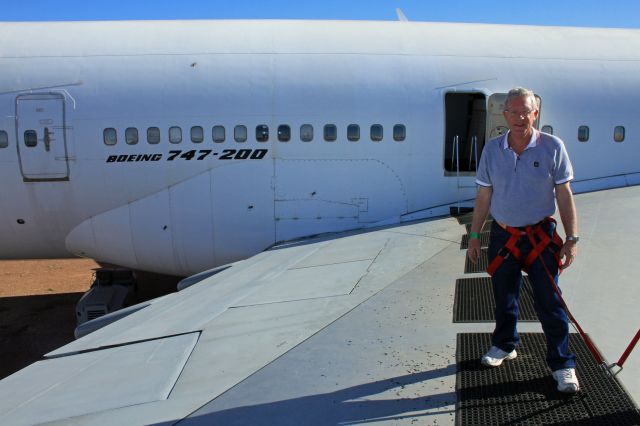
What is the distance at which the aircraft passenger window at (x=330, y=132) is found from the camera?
7.73 m

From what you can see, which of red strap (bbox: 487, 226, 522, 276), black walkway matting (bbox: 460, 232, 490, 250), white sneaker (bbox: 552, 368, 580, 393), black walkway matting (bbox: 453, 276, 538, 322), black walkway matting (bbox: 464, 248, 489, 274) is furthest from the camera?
black walkway matting (bbox: 460, 232, 490, 250)

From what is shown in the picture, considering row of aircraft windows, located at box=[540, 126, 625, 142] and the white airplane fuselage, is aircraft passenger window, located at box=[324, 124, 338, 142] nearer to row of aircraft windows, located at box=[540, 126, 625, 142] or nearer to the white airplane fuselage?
the white airplane fuselage

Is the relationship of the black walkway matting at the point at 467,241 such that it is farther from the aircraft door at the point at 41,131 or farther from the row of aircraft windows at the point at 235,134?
the aircraft door at the point at 41,131

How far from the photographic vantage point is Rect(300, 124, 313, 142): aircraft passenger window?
773 centimetres

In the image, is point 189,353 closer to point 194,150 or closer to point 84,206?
point 194,150

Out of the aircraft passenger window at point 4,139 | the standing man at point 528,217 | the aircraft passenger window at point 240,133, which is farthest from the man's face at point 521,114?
the aircraft passenger window at point 4,139

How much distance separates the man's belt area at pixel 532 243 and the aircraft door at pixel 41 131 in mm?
6595

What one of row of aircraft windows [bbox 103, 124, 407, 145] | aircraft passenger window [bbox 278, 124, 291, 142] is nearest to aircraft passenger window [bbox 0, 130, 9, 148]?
row of aircraft windows [bbox 103, 124, 407, 145]

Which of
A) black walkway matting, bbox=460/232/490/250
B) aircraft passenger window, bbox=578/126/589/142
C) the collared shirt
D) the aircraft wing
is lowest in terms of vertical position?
the aircraft wing

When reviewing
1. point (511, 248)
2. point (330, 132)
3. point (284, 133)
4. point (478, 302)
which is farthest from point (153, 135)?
point (511, 248)

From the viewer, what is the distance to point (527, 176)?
325 cm

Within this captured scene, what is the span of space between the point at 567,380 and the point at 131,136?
258 inches

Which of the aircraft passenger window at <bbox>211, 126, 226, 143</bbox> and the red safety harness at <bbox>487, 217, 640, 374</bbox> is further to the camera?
the aircraft passenger window at <bbox>211, 126, 226, 143</bbox>

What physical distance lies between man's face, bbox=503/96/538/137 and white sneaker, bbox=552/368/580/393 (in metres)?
1.40
